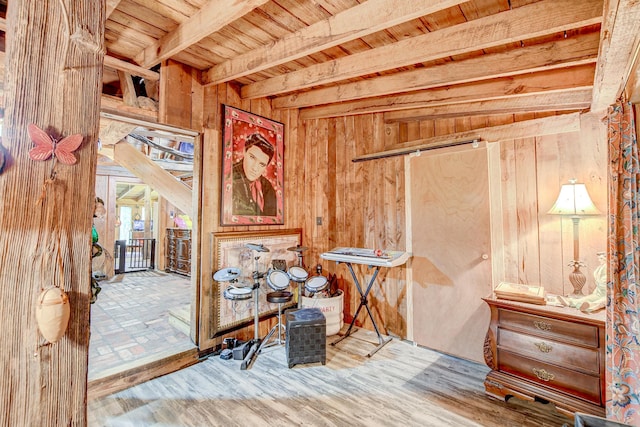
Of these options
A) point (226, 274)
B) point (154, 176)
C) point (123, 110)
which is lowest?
point (226, 274)

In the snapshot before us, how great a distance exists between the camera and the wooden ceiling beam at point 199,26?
1.60 metres

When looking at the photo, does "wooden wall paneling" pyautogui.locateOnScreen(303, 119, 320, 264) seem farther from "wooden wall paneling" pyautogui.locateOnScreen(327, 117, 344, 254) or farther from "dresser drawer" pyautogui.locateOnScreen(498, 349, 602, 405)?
"dresser drawer" pyautogui.locateOnScreen(498, 349, 602, 405)

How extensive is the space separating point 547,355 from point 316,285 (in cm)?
203

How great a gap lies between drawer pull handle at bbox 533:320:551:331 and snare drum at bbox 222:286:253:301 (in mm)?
2340

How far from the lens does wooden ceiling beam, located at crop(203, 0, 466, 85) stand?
1511 mm

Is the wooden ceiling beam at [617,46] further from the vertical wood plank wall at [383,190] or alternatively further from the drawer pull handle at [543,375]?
the drawer pull handle at [543,375]

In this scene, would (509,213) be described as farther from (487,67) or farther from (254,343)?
(254,343)

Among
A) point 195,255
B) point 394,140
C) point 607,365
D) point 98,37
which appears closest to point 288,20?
point 98,37

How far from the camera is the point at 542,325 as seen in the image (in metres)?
2.03

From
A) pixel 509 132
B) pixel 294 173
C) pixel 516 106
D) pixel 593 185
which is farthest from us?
pixel 294 173

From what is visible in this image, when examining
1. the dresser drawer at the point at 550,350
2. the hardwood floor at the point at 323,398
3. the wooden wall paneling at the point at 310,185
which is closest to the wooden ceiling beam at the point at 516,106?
the wooden wall paneling at the point at 310,185

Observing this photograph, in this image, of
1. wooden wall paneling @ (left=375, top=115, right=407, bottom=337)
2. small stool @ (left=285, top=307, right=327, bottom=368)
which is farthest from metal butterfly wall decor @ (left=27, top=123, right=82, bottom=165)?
wooden wall paneling @ (left=375, top=115, right=407, bottom=337)

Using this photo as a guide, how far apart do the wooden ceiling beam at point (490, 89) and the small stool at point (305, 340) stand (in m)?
2.28

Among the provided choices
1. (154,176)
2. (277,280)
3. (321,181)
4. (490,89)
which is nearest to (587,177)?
(490,89)
